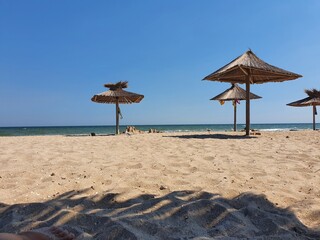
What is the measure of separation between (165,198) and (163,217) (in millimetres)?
342

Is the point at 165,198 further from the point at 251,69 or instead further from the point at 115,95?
the point at 115,95

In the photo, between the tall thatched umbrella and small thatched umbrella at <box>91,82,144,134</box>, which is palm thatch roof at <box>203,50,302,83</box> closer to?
the tall thatched umbrella

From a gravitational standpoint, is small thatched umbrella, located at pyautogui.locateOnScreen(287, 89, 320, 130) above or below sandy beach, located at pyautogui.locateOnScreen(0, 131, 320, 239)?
above

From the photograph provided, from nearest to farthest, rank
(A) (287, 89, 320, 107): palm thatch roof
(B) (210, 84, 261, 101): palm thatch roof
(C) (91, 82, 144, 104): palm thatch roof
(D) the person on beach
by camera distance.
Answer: (D) the person on beach
(C) (91, 82, 144, 104): palm thatch roof
(B) (210, 84, 261, 101): palm thatch roof
(A) (287, 89, 320, 107): palm thatch roof

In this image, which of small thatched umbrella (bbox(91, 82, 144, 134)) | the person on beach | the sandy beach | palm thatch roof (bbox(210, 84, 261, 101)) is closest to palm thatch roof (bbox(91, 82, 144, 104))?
small thatched umbrella (bbox(91, 82, 144, 134))

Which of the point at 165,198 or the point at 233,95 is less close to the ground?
the point at 233,95

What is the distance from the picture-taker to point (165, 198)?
7.33ft

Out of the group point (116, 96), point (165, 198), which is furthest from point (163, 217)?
point (116, 96)

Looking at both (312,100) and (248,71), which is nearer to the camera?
(248,71)

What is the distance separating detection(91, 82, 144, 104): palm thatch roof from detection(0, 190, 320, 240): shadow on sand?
10.7 meters

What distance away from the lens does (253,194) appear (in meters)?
2.34

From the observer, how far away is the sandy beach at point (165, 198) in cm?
174

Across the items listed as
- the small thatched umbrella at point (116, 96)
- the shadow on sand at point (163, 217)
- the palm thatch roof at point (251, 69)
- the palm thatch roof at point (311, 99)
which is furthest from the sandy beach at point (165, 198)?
the palm thatch roof at point (311, 99)

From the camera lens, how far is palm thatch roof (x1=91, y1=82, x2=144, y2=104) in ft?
41.9
